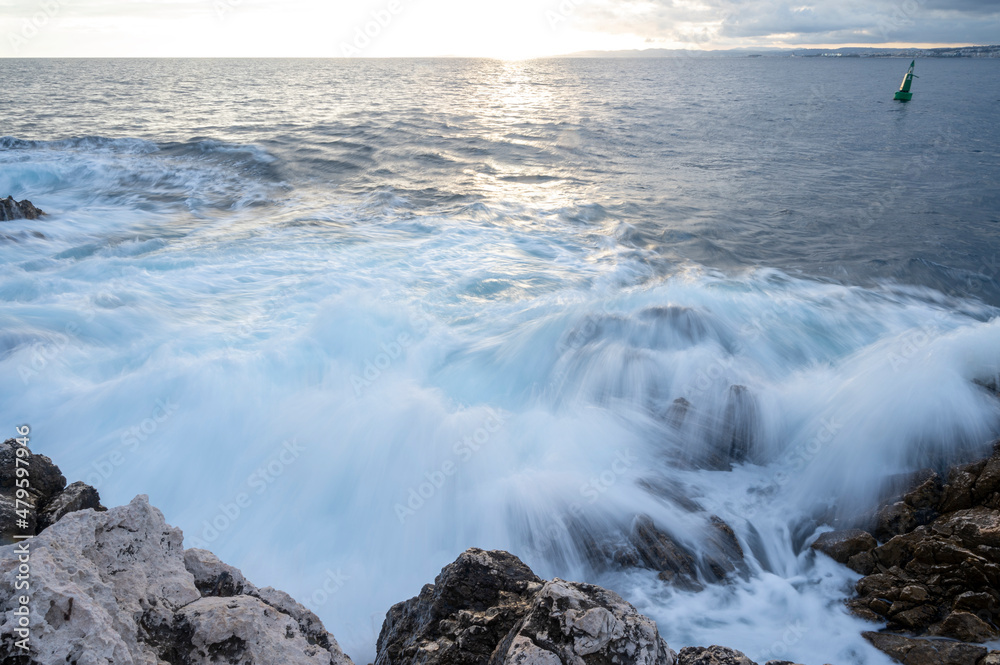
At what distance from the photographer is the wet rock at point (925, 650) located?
10.3 feet

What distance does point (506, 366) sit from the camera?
7.43 m

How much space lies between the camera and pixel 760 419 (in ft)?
20.4

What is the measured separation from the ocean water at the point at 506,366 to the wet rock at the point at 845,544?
179 millimetres

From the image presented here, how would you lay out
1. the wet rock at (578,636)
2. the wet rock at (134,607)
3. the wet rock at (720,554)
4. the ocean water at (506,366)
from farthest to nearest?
the ocean water at (506,366) < the wet rock at (720,554) < the wet rock at (578,636) < the wet rock at (134,607)

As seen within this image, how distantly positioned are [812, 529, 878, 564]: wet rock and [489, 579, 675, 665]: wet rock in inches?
118

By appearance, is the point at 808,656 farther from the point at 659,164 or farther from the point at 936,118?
the point at 936,118

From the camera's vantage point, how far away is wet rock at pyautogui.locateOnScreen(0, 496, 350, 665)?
1776 mm

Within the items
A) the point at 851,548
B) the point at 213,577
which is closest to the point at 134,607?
the point at 213,577

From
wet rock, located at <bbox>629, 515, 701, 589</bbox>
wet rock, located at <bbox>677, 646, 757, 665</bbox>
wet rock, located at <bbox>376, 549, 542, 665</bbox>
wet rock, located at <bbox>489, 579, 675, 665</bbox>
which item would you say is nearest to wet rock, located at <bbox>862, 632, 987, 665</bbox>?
wet rock, located at <bbox>629, 515, 701, 589</bbox>

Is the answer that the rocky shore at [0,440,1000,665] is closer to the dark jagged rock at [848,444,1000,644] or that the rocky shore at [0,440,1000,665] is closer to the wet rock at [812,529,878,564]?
the dark jagged rock at [848,444,1000,644]

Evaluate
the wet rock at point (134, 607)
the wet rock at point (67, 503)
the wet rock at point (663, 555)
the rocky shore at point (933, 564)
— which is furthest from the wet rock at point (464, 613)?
the rocky shore at point (933, 564)

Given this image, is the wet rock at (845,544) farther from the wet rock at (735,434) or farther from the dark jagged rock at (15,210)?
the dark jagged rock at (15,210)

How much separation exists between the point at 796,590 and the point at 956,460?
2.32m

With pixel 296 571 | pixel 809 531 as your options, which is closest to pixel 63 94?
pixel 296 571
